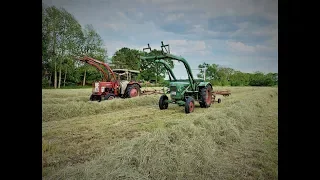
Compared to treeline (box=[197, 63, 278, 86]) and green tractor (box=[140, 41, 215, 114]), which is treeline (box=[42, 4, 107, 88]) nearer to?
treeline (box=[197, 63, 278, 86])

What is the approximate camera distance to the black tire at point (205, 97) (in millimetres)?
4062

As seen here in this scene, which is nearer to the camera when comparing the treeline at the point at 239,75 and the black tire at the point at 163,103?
the treeline at the point at 239,75

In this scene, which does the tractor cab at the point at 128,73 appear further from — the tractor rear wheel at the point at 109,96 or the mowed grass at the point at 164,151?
the tractor rear wheel at the point at 109,96

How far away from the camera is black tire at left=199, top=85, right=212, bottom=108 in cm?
406

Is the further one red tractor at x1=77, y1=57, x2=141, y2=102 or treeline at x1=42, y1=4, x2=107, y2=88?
red tractor at x1=77, y1=57, x2=141, y2=102

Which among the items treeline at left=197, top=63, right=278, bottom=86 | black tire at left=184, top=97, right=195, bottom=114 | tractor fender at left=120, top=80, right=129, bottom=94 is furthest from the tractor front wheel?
treeline at left=197, top=63, right=278, bottom=86

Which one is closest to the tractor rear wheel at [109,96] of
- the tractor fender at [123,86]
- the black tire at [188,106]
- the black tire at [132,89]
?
the tractor fender at [123,86]
